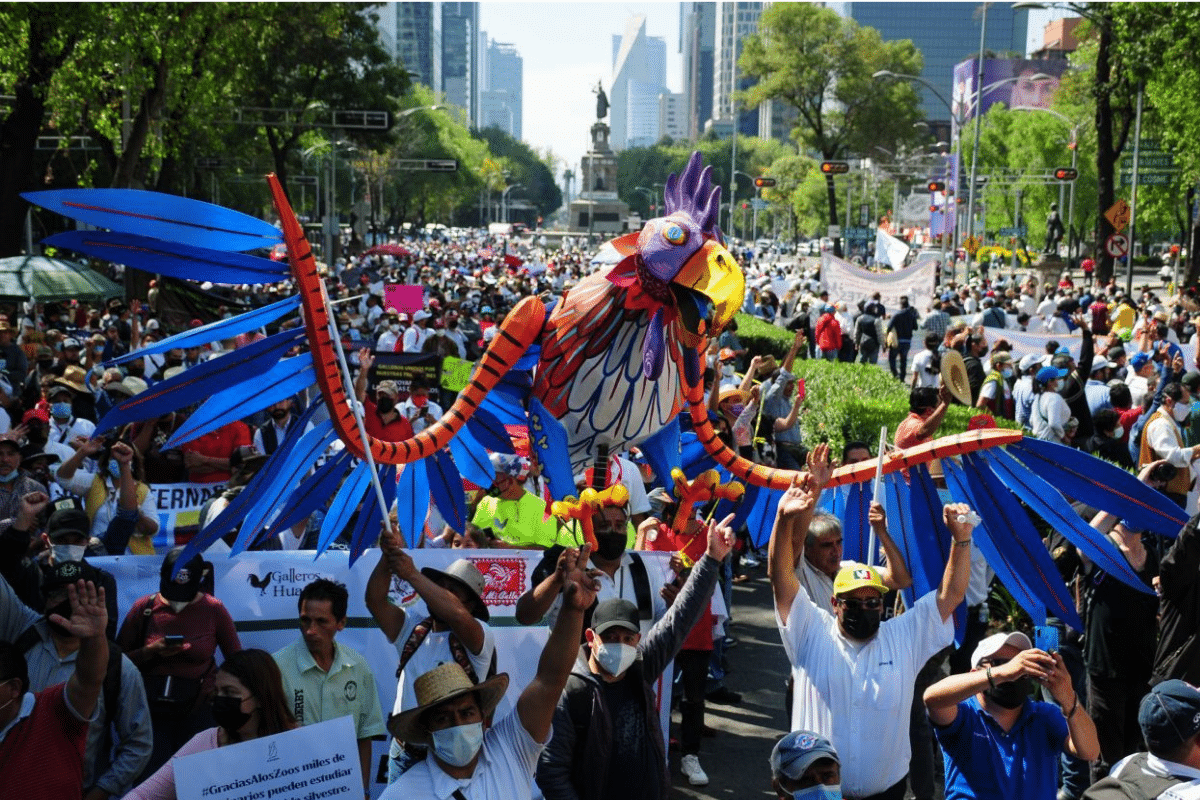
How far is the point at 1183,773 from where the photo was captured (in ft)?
13.0

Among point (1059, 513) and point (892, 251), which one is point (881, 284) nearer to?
point (892, 251)

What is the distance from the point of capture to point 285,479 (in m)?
5.33

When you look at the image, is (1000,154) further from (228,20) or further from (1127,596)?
(1127,596)

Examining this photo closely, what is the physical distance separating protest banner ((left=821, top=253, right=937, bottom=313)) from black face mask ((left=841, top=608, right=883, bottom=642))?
19205 mm

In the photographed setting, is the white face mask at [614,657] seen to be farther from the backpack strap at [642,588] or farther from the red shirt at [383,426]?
the red shirt at [383,426]

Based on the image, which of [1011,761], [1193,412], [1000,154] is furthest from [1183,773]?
[1000,154]

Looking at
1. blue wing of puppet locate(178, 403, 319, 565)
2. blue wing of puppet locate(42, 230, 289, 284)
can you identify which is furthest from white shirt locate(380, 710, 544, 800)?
blue wing of puppet locate(42, 230, 289, 284)

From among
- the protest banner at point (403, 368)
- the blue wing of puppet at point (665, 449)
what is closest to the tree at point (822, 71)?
the protest banner at point (403, 368)

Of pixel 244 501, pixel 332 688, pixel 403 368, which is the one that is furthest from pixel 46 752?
pixel 403 368

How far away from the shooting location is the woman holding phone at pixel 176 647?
511cm

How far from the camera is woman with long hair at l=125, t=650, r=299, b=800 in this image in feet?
13.2

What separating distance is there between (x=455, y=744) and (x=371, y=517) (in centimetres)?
218

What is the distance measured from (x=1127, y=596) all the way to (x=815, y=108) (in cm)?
6220

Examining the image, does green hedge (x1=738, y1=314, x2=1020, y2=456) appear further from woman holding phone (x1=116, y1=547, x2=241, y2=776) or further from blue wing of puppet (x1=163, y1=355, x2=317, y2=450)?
woman holding phone (x1=116, y1=547, x2=241, y2=776)
